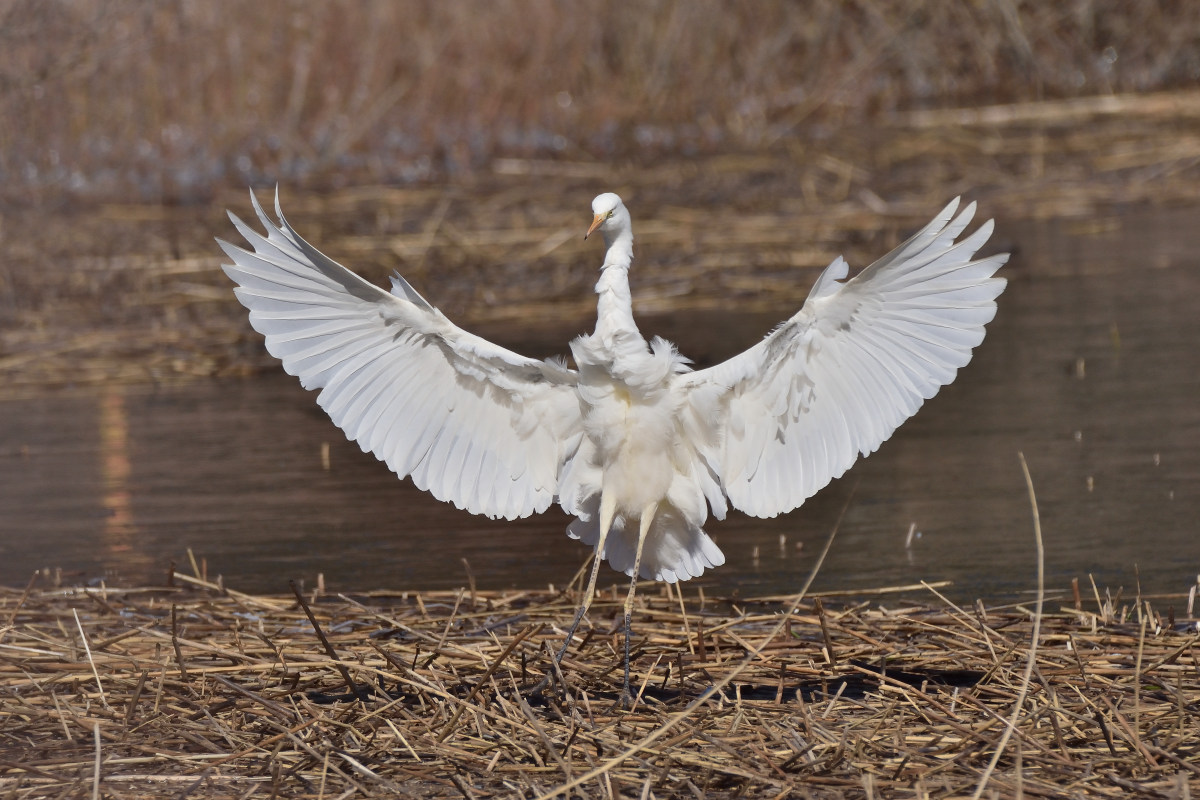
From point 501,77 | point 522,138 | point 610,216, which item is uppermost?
point 501,77

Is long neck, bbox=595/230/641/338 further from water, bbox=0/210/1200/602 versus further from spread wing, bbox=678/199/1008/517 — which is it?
water, bbox=0/210/1200/602

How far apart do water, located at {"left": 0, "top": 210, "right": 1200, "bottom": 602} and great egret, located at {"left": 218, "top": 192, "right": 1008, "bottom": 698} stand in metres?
0.37

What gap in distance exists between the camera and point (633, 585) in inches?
179

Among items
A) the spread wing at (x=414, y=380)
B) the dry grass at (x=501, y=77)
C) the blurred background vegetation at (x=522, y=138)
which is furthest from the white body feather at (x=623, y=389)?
the dry grass at (x=501, y=77)

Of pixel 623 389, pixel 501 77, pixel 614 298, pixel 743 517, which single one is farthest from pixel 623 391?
pixel 501 77

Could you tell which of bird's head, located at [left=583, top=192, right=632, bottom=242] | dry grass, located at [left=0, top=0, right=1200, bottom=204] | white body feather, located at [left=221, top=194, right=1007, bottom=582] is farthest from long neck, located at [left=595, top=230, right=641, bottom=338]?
dry grass, located at [left=0, top=0, right=1200, bottom=204]

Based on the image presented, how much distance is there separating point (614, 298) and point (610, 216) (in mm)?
394

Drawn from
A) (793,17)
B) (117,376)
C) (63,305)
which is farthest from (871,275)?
(793,17)

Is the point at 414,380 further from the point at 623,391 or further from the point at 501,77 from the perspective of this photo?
the point at 501,77

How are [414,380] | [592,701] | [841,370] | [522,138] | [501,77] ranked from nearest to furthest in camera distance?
[592,701] < [841,370] < [414,380] < [522,138] < [501,77]

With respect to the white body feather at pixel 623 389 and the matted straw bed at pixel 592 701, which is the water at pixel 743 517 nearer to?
the white body feather at pixel 623 389

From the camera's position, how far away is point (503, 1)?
1570 cm

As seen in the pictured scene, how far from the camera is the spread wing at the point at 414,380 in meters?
4.55

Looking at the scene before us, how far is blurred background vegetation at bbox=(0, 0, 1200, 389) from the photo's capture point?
10.3 metres
